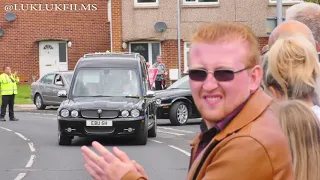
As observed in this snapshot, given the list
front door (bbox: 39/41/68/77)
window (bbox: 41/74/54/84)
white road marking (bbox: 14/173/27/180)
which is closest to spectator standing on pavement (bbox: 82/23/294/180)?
white road marking (bbox: 14/173/27/180)

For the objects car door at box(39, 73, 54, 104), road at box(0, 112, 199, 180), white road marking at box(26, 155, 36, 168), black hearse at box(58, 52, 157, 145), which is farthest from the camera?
car door at box(39, 73, 54, 104)

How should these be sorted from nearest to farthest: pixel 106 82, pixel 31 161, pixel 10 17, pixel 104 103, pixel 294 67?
pixel 294 67 → pixel 31 161 → pixel 104 103 → pixel 106 82 → pixel 10 17

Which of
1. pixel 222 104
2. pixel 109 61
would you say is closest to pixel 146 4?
pixel 109 61

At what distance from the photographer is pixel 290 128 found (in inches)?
125

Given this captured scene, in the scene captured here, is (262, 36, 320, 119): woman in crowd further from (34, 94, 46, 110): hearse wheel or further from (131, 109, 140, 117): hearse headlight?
(34, 94, 46, 110): hearse wheel

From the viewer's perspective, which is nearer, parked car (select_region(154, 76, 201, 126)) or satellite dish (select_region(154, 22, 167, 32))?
parked car (select_region(154, 76, 201, 126))

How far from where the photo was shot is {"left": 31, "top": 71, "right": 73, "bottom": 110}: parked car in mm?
29578

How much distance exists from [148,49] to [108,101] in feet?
63.2

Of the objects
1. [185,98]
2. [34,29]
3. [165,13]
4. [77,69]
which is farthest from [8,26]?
[77,69]

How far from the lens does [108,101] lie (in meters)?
16.5

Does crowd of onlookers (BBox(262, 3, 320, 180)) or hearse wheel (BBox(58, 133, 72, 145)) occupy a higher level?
crowd of onlookers (BBox(262, 3, 320, 180))

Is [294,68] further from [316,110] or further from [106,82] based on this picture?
[106,82]

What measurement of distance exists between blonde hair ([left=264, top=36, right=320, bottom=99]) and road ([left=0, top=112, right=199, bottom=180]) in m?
7.61
